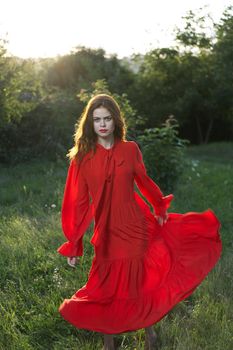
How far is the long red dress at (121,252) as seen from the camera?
11.2ft

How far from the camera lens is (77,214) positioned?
11.7 feet

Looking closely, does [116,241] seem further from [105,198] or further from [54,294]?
[54,294]

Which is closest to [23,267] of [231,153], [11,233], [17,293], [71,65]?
[17,293]

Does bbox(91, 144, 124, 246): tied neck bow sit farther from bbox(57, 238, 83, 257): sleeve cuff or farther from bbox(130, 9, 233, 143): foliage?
bbox(130, 9, 233, 143): foliage

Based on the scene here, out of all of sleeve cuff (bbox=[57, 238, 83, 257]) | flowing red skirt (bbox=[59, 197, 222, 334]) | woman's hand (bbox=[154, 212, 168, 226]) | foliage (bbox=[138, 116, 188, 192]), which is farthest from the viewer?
foliage (bbox=[138, 116, 188, 192])

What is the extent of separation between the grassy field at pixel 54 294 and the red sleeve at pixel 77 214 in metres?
0.69

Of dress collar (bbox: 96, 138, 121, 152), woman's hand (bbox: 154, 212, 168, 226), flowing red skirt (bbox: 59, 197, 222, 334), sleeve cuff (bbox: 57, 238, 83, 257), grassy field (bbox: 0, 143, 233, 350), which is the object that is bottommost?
grassy field (bbox: 0, 143, 233, 350)

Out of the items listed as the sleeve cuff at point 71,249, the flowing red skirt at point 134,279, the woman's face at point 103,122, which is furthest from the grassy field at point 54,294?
the woman's face at point 103,122

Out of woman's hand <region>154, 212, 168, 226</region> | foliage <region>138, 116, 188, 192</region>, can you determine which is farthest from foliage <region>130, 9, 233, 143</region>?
woman's hand <region>154, 212, 168, 226</region>

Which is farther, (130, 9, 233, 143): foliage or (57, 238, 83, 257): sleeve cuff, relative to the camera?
(130, 9, 233, 143): foliage

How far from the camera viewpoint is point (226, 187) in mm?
9625

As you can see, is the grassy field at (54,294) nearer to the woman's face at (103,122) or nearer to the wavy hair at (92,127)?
the wavy hair at (92,127)

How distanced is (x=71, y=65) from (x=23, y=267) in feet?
59.1

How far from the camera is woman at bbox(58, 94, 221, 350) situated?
3.41m
